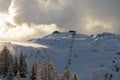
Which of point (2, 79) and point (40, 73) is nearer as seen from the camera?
point (40, 73)

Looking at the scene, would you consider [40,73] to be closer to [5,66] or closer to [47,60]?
[47,60]

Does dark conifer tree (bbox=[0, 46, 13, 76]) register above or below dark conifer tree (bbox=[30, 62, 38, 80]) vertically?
above

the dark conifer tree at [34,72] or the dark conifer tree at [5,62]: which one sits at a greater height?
the dark conifer tree at [5,62]

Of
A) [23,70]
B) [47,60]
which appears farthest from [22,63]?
[47,60]

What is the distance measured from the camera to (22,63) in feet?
509

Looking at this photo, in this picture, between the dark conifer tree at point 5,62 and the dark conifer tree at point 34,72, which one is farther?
the dark conifer tree at point 5,62

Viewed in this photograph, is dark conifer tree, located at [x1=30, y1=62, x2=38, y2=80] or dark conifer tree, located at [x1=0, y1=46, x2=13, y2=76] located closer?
dark conifer tree, located at [x1=30, y1=62, x2=38, y2=80]

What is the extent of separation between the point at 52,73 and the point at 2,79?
103 ft

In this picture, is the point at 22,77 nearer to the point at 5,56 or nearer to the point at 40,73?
the point at 5,56

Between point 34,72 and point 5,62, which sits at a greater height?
point 5,62

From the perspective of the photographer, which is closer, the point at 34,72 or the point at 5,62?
the point at 34,72

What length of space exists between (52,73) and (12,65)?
3350 cm

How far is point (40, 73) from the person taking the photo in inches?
4882

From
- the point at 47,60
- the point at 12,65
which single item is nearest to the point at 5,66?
the point at 12,65
